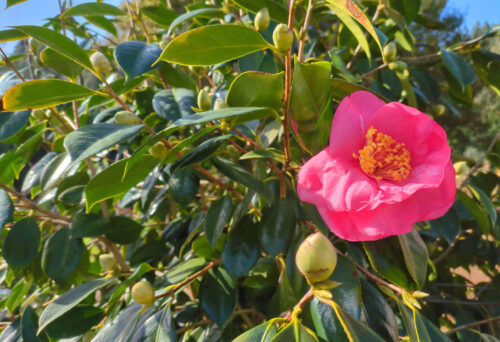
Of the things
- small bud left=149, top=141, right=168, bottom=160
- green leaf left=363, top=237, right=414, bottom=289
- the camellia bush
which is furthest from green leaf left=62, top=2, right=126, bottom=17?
green leaf left=363, top=237, right=414, bottom=289

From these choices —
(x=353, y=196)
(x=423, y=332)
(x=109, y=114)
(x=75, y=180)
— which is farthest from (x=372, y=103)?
(x=75, y=180)

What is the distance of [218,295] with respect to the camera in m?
0.71

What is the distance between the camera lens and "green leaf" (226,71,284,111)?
20.6 inches

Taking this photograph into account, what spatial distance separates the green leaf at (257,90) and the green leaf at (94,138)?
0.46 feet

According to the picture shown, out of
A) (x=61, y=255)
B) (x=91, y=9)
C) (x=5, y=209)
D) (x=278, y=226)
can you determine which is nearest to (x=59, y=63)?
(x=91, y=9)

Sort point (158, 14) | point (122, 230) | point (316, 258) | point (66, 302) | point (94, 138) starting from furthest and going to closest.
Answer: point (158, 14) → point (122, 230) → point (66, 302) → point (94, 138) → point (316, 258)

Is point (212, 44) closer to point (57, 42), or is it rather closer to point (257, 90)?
point (257, 90)

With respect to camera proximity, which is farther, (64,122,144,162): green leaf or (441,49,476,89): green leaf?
(441,49,476,89): green leaf

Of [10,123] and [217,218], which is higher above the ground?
[10,123]

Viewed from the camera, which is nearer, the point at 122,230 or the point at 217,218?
the point at 217,218

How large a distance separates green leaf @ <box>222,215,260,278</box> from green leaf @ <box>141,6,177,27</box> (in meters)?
0.66

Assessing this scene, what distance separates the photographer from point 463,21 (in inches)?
396

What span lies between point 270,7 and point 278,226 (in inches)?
16.2

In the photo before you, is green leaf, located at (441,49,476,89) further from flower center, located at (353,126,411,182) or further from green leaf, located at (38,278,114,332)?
green leaf, located at (38,278,114,332)
